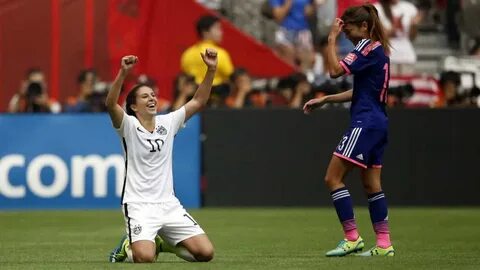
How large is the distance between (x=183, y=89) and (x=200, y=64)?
714mm

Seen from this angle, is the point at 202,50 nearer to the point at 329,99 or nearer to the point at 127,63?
the point at 329,99

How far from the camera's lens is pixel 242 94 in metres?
20.1

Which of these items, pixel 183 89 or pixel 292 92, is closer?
pixel 183 89

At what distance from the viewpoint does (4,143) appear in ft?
62.4

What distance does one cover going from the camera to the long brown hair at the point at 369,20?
1164 centimetres

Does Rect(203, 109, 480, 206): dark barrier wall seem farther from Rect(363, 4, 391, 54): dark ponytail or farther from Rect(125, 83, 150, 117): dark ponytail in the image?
Rect(125, 83, 150, 117): dark ponytail

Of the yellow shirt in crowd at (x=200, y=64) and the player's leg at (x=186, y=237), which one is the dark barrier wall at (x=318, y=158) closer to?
the yellow shirt in crowd at (x=200, y=64)

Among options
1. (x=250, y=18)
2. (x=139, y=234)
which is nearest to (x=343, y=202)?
(x=139, y=234)

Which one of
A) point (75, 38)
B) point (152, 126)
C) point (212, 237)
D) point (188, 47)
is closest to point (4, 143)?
point (75, 38)

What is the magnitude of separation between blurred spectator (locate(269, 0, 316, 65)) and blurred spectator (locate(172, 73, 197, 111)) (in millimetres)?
3250

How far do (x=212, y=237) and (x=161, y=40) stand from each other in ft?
25.2

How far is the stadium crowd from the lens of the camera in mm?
19906

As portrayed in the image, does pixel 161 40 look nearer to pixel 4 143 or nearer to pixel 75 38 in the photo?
pixel 75 38

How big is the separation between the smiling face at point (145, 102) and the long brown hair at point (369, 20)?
176cm
